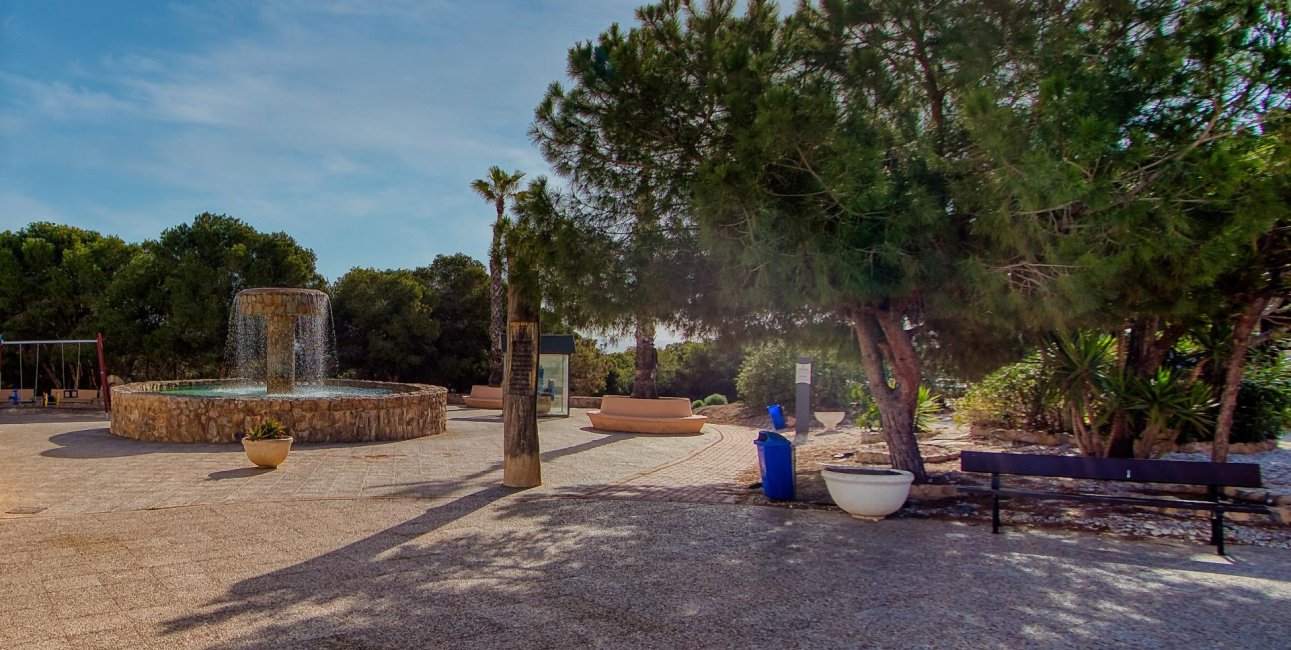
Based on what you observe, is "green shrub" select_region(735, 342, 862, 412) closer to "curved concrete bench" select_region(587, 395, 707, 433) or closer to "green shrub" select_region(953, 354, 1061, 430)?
"curved concrete bench" select_region(587, 395, 707, 433)

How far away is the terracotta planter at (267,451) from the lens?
9.99 meters

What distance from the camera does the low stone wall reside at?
12867 millimetres

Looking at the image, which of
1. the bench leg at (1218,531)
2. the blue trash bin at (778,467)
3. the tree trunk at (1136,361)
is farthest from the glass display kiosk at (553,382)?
the bench leg at (1218,531)

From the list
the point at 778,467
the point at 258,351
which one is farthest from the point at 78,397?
the point at 778,467

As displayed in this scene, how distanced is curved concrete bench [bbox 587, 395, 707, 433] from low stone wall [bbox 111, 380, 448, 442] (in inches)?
199

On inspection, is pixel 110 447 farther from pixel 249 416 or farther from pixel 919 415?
pixel 919 415

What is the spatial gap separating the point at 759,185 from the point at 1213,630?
4563 millimetres

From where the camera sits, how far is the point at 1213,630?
4301 mm

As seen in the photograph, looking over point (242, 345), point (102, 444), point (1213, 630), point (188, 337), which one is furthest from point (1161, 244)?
point (188, 337)

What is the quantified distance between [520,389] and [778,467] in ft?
10.5

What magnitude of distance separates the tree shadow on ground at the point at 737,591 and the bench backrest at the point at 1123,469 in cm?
62

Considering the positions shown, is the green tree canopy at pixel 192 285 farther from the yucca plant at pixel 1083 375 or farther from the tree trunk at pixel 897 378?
the yucca plant at pixel 1083 375

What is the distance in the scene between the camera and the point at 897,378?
9289mm

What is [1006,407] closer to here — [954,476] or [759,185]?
[954,476]
